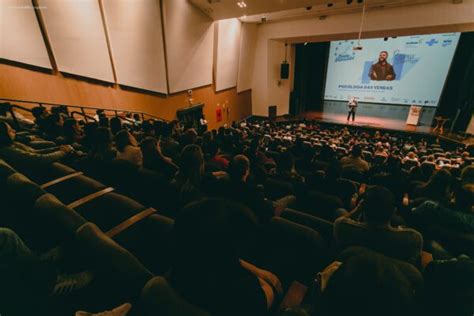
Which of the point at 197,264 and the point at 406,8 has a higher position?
the point at 406,8

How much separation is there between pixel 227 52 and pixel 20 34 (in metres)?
8.65

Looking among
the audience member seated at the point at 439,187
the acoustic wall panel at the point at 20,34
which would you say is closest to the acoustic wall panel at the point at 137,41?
the acoustic wall panel at the point at 20,34

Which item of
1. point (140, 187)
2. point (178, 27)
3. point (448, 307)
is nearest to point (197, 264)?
point (448, 307)

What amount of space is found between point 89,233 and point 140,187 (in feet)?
3.30

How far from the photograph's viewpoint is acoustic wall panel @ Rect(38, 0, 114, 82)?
17.9 ft

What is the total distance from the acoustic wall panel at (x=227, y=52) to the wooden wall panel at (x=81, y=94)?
3.67ft

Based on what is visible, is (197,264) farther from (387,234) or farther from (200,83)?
(200,83)

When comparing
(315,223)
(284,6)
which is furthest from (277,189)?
(284,6)

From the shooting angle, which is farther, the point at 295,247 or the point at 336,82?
the point at 336,82

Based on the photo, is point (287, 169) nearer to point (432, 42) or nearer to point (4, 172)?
point (4, 172)

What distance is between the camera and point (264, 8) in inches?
347

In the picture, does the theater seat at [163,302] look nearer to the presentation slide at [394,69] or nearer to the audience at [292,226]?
the audience at [292,226]

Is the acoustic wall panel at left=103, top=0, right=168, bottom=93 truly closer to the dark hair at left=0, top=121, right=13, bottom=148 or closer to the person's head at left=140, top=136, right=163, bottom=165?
the dark hair at left=0, top=121, right=13, bottom=148

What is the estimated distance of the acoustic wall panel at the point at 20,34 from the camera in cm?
469
